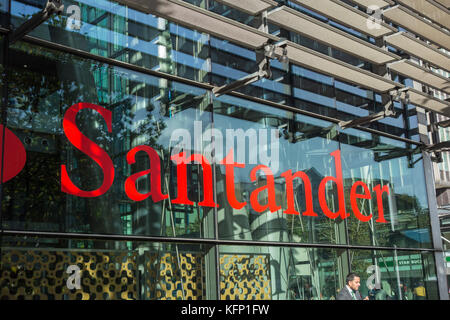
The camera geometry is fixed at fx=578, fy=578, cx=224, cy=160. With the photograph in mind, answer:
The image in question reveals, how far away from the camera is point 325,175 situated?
1076cm

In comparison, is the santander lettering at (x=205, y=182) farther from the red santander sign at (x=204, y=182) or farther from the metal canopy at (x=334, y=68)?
the metal canopy at (x=334, y=68)

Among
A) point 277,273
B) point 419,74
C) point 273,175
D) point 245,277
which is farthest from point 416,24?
point 245,277

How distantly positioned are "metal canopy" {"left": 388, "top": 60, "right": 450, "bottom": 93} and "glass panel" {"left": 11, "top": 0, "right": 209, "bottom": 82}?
159 inches

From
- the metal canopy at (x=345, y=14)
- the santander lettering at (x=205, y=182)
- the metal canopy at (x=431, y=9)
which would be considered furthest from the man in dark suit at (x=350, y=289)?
the metal canopy at (x=431, y=9)

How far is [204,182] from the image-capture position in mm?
8906

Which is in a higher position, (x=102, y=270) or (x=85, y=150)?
(x=85, y=150)

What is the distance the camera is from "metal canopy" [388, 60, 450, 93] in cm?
1112

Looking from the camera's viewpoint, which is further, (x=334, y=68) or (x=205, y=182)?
(x=334, y=68)

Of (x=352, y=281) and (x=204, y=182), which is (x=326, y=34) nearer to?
(x=204, y=182)

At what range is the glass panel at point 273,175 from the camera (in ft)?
30.3

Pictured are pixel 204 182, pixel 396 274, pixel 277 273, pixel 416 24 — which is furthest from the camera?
pixel 396 274

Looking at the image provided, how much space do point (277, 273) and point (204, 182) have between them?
1940 millimetres
